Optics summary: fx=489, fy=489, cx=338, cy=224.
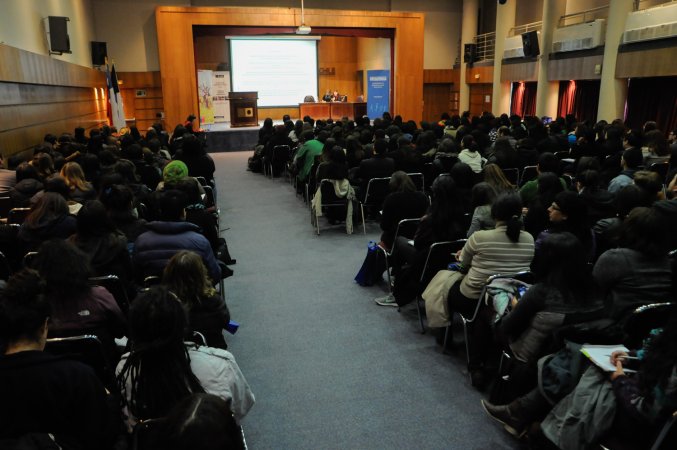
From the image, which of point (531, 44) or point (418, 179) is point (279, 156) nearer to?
point (418, 179)

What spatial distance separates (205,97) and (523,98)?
1001 centimetres

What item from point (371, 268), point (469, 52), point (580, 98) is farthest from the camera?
point (469, 52)

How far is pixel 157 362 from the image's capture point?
5.83ft

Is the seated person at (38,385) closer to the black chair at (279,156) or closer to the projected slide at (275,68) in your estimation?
the black chair at (279,156)

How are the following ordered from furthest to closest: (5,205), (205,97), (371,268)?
(205,97) → (371,268) → (5,205)

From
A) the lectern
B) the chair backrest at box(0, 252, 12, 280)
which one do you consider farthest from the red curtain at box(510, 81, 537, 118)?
the chair backrest at box(0, 252, 12, 280)

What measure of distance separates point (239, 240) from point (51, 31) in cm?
603

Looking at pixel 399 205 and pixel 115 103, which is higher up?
pixel 115 103

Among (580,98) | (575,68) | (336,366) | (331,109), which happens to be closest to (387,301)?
(336,366)

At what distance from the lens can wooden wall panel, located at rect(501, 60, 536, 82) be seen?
1356 cm

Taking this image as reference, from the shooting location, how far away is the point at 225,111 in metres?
16.0

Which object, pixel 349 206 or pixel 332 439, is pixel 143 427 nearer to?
pixel 332 439

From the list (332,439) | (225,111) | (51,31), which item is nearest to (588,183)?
(332,439)

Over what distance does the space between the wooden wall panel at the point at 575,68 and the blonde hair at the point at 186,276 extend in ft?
37.2
